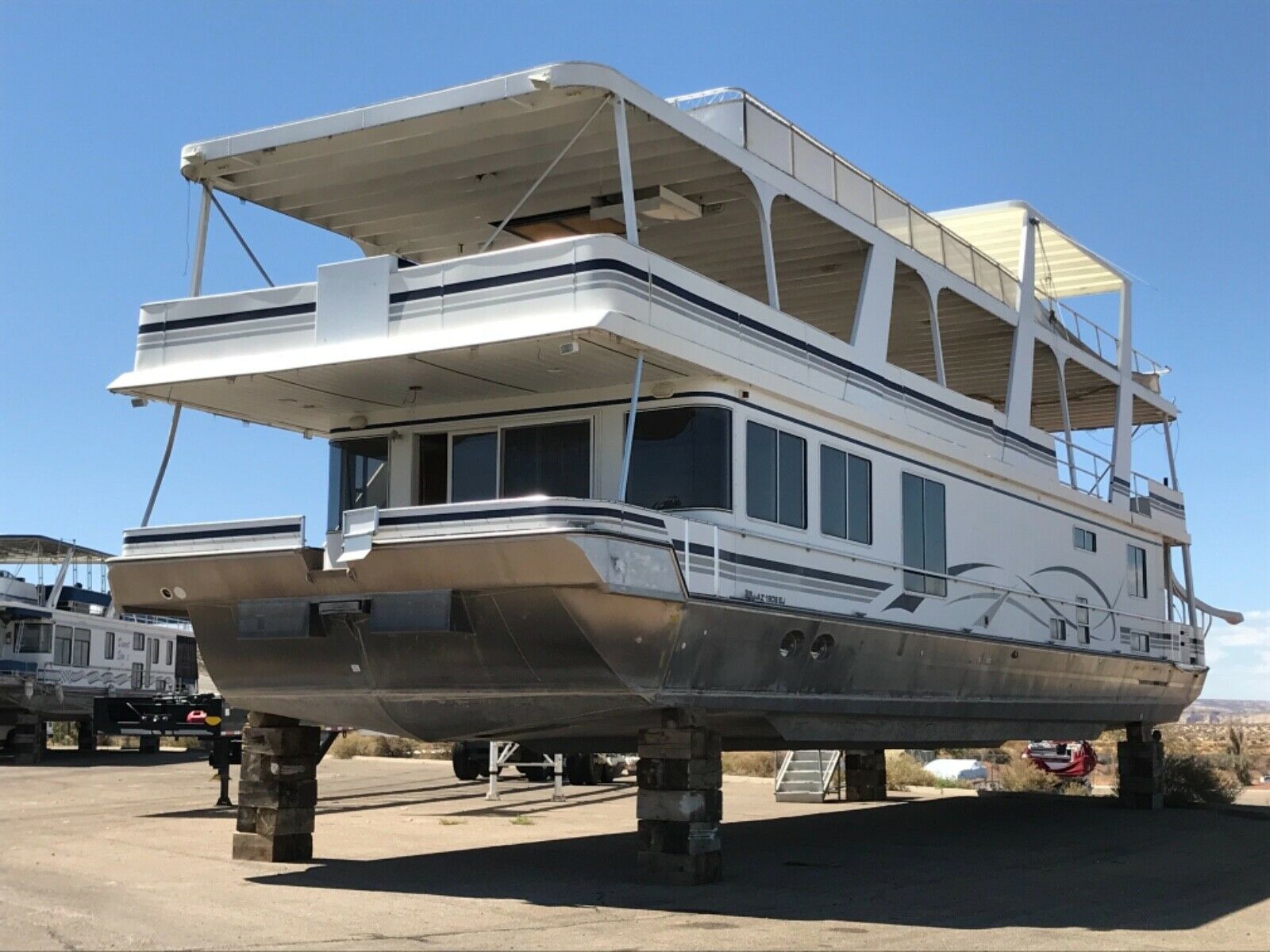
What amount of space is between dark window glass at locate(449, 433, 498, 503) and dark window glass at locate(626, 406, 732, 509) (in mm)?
1642

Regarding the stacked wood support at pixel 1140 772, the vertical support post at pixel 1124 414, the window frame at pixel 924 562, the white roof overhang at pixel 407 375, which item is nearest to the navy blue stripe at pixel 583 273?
the white roof overhang at pixel 407 375

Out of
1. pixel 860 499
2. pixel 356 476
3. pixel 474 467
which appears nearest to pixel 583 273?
pixel 474 467

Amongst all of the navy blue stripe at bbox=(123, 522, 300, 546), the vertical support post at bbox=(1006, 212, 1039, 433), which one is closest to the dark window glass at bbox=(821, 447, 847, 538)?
the vertical support post at bbox=(1006, 212, 1039, 433)

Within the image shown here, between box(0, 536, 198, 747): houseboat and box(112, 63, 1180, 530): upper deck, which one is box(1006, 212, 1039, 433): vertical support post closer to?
box(112, 63, 1180, 530): upper deck

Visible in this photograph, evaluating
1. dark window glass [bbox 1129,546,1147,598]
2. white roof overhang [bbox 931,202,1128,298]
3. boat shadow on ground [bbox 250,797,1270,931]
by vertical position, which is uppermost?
white roof overhang [bbox 931,202,1128,298]

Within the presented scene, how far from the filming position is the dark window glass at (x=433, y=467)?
597 inches

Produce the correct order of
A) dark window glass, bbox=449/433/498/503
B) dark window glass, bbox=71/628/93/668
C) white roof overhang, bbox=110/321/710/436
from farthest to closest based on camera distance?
dark window glass, bbox=71/628/93/668 < dark window glass, bbox=449/433/498/503 < white roof overhang, bbox=110/321/710/436

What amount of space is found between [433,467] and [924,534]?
5.55 m

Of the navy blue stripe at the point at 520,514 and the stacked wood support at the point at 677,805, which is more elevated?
the navy blue stripe at the point at 520,514

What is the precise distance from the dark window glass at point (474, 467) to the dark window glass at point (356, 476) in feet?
2.89

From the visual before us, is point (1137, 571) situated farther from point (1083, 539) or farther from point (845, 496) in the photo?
point (845, 496)

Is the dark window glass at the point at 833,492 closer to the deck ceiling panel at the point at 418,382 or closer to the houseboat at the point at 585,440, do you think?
the houseboat at the point at 585,440

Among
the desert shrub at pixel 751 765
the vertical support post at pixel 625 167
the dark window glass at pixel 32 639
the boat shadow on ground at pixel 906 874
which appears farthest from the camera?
the dark window glass at pixel 32 639

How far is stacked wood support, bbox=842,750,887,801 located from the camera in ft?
81.8
